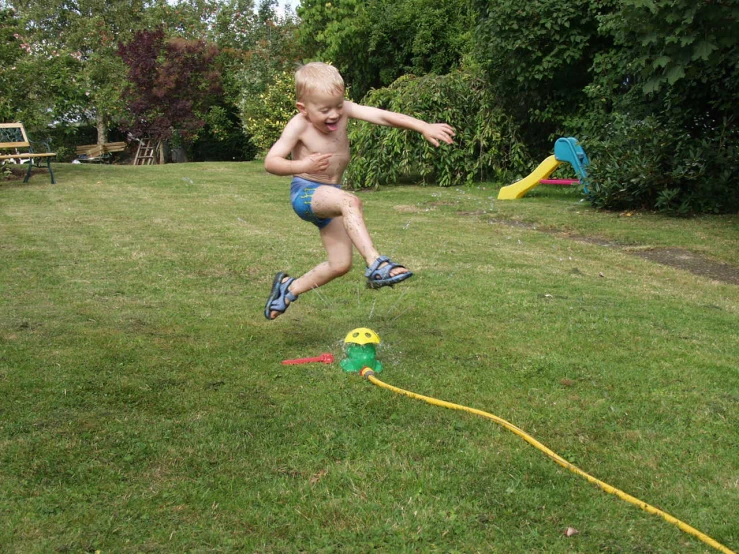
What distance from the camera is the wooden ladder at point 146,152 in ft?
87.1

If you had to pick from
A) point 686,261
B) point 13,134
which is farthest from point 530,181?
point 13,134

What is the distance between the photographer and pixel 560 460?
3016mm

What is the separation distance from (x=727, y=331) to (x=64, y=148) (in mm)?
26919

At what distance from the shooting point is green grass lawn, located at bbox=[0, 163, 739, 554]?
2.58 meters

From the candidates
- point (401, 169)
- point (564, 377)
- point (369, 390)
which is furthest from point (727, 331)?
point (401, 169)

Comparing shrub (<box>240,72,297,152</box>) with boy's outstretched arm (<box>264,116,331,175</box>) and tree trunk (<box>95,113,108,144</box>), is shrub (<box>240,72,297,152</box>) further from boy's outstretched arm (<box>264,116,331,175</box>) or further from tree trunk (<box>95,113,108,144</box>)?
boy's outstretched arm (<box>264,116,331,175</box>)

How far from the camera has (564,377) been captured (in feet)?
13.2

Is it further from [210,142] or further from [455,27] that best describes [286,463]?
[210,142]

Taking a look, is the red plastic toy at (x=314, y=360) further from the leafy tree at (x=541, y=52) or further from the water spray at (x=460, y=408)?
the leafy tree at (x=541, y=52)

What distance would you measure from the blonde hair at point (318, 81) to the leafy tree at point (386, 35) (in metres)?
16.3

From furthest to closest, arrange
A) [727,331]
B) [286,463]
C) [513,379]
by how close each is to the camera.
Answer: [727,331] → [513,379] → [286,463]

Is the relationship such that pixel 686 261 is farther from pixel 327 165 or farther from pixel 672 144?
pixel 327 165

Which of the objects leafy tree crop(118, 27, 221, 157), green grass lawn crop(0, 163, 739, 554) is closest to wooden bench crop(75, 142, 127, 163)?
leafy tree crop(118, 27, 221, 157)

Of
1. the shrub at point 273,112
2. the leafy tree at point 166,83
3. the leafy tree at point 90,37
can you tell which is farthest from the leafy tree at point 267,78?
the leafy tree at point 90,37
